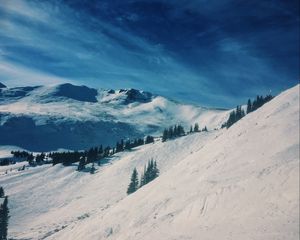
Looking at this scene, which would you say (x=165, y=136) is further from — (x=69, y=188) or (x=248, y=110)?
(x=69, y=188)

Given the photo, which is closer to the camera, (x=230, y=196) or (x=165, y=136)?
(x=230, y=196)

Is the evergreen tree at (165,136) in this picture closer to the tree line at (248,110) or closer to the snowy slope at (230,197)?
the tree line at (248,110)

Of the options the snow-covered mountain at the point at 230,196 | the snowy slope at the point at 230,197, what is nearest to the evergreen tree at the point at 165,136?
the snow-covered mountain at the point at 230,196

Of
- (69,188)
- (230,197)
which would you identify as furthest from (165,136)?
(230,197)

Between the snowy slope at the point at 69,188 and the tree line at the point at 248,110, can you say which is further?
the tree line at the point at 248,110

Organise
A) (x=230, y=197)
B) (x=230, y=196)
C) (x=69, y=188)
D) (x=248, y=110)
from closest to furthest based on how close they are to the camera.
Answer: (x=230, y=197) → (x=230, y=196) → (x=69, y=188) → (x=248, y=110)

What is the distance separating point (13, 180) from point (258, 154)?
11609 centimetres

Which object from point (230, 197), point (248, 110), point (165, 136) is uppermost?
point (248, 110)

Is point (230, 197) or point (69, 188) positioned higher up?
point (230, 197)

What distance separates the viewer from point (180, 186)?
50000mm

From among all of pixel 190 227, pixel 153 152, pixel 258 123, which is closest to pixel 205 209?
pixel 190 227

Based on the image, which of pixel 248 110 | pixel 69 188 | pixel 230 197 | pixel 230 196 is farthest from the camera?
pixel 248 110

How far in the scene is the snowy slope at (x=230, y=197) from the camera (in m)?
33.9

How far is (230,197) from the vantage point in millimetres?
39156
